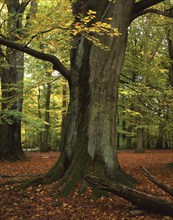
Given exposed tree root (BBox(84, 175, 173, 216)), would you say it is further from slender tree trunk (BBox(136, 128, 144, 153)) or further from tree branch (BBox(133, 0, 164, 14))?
slender tree trunk (BBox(136, 128, 144, 153))

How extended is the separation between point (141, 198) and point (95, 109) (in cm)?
306

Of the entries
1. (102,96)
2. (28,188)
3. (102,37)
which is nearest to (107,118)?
(102,96)

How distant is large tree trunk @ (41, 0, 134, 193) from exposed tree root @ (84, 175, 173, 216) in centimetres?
161

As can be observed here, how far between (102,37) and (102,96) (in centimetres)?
179

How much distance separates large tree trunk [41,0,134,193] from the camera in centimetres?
748

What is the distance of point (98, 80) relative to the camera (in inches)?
307

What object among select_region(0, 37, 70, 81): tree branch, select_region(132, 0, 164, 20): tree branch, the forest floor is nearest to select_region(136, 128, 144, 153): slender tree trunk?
select_region(132, 0, 164, 20): tree branch

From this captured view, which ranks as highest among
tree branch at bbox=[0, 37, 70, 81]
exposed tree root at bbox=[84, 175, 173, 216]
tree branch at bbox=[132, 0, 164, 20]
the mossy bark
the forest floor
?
tree branch at bbox=[132, 0, 164, 20]

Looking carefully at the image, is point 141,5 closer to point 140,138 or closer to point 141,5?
point 141,5

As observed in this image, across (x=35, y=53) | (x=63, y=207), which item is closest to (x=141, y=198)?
(x=63, y=207)

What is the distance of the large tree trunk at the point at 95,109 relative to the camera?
294 inches

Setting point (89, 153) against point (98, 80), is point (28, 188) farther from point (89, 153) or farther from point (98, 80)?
point (98, 80)

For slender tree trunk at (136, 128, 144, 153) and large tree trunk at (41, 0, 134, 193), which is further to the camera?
slender tree trunk at (136, 128, 144, 153)

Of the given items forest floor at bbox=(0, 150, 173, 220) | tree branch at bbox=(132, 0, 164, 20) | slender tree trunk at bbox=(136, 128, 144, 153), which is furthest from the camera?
slender tree trunk at bbox=(136, 128, 144, 153)
